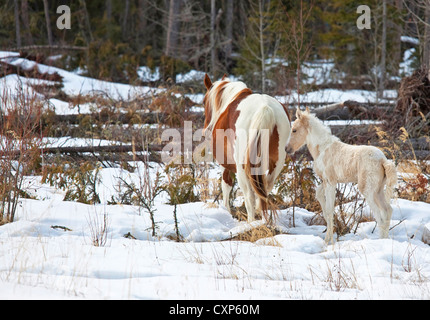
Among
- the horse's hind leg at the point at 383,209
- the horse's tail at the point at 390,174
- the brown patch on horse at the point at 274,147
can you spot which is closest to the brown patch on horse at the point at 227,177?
the brown patch on horse at the point at 274,147

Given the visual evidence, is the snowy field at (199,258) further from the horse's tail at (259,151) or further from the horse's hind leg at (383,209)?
the horse's tail at (259,151)

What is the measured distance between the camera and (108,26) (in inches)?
1113

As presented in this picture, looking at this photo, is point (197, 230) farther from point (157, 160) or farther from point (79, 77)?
point (79, 77)

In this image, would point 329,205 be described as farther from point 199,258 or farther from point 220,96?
point 220,96

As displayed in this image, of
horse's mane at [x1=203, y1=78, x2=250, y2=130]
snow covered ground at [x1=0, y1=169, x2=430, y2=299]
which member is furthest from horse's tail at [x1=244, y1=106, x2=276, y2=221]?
horse's mane at [x1=203, y1=78, x2=250, y2=130]

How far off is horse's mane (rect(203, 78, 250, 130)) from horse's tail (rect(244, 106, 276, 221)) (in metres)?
0.78

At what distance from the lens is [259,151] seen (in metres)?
5.01

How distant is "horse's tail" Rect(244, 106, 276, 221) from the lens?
4.96 m

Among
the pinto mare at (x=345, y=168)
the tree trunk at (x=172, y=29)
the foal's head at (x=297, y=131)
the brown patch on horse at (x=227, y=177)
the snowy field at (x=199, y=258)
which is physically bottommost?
the snowy field at (x=199, y=258)

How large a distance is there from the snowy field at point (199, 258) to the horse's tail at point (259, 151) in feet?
1.27

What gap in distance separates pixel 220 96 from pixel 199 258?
2.42 meters

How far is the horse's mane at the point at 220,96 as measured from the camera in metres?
5.78
